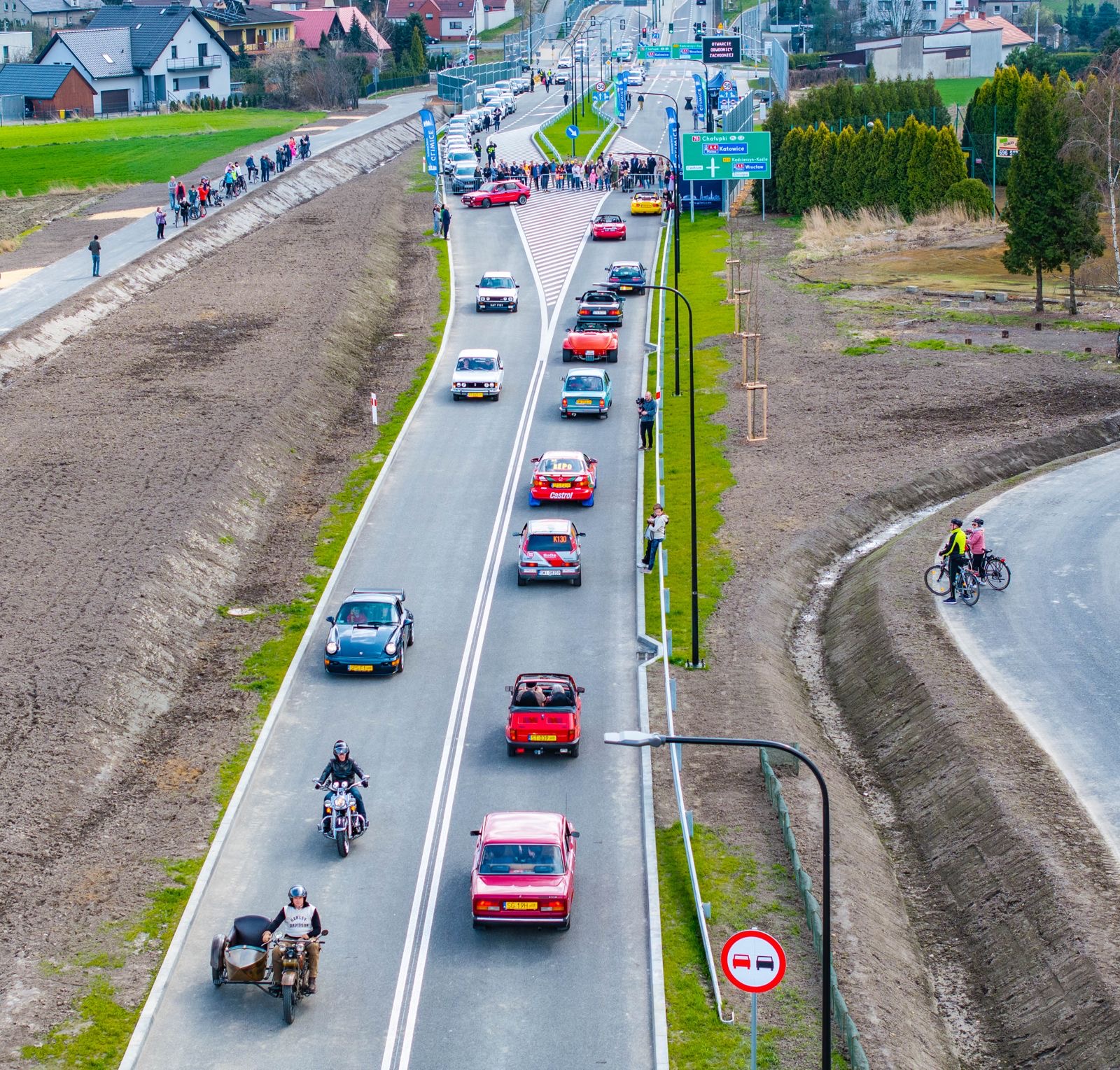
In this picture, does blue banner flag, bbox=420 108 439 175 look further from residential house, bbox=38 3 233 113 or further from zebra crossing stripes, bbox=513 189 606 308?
residential house, bbox=38 3 233 113

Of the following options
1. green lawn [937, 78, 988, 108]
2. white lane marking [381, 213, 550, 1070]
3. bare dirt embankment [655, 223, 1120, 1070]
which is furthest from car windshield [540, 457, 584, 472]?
green lawn [937, 78, 988, 108]

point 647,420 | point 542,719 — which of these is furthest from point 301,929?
point 647,420

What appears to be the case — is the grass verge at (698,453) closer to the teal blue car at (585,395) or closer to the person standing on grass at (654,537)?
the person standing on grass at (654,537)

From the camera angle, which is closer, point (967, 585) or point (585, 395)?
point (967, 585)

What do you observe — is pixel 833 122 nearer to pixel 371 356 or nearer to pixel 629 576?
pixel 371 356

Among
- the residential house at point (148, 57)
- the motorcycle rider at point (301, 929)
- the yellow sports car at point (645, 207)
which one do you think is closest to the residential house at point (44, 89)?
the residential house at point (148, 57)

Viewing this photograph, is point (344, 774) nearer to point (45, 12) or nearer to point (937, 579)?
point (937, 579)
